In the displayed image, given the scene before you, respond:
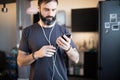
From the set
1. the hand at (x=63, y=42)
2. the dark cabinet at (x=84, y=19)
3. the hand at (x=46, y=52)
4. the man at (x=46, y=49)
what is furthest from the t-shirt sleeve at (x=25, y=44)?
the dark cabinet at (x=84, y=19)

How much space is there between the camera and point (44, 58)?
4.31ft

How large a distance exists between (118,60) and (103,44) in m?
0.43

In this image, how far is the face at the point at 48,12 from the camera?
1.33 meters

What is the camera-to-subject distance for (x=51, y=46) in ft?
4.20

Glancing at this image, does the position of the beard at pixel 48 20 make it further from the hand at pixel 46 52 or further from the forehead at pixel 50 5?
the hand at pixel 46 52

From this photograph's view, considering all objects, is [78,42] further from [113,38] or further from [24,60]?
[24,60]

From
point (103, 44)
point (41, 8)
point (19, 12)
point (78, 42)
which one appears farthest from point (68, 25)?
point (41, 8)

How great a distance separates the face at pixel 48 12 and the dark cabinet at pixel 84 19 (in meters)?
4.38

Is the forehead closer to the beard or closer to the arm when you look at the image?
the beard

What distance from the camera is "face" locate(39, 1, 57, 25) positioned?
1330mm

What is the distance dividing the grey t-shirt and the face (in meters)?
0.07

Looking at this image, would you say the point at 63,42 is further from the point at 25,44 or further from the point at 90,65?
the point at 90,65

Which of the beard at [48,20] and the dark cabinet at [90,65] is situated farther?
the dark cabinet at [90,65]

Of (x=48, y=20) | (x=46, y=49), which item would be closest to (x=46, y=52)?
(x=46, y=49)
